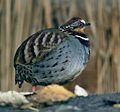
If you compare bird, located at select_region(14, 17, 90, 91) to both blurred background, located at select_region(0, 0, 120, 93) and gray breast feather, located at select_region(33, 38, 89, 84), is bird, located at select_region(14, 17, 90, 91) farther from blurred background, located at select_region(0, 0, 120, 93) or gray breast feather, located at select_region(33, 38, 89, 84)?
blurred background, located at select_region(0, 0, 120, 93)

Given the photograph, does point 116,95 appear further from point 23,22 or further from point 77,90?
point 23,22

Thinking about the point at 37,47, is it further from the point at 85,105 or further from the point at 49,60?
the point at 85,105

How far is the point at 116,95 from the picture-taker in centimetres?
372

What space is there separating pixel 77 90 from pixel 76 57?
1.04 ft

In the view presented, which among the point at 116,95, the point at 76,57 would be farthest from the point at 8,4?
the point at 116,95

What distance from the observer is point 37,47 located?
414cm

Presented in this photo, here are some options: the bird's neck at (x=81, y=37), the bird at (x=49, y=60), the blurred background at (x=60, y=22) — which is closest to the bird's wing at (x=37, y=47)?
the bird at (x=49, y=60)

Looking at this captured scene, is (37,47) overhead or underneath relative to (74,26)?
underneath

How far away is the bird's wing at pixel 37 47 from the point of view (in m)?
4.11

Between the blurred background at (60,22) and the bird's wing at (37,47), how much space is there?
2129mm

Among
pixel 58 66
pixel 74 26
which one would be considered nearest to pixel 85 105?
pixel 58 66

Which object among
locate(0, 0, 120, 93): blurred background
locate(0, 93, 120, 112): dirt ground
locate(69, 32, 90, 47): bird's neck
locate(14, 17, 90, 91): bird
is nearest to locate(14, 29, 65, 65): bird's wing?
locate(14, 17, 90, 91): bird

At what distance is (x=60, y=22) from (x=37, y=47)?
8.35 ft

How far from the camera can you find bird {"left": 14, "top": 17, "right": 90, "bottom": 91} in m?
4.07
